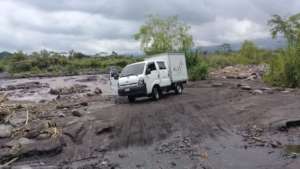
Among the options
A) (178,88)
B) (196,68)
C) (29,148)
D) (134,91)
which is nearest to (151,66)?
(134,91)

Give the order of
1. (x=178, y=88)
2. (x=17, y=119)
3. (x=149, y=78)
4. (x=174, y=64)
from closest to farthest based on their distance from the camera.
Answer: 1. (x=17, y=119)
2. (x=149, y=78)
3. (x=174, y=64)
4. (x=178, y=88)

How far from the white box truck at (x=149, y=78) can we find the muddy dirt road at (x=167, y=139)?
2.82 m

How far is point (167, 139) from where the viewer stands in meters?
13.5

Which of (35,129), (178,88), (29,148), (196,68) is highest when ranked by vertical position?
(196,68)

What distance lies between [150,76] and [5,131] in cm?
895

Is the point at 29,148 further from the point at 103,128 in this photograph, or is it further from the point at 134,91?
the point at 134,91

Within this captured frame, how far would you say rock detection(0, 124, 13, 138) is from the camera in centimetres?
1484

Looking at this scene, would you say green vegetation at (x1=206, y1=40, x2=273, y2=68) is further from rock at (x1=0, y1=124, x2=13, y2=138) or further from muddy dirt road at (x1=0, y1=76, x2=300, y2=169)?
rock at (x1=0, y1=124, x2=13, y2=138)

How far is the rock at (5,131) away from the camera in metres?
14.8

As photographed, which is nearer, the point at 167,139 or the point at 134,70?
the point at 167,139

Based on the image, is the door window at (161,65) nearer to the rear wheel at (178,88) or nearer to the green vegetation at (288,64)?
the rear wheel at (178,88)

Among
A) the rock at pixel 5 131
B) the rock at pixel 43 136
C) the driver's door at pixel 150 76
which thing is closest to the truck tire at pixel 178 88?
the driver's door at pixel 150 76

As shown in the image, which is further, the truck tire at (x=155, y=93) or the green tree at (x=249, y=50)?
the green tree at (x=249, y=50)

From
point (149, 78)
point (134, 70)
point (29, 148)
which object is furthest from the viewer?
point (134, 70)
